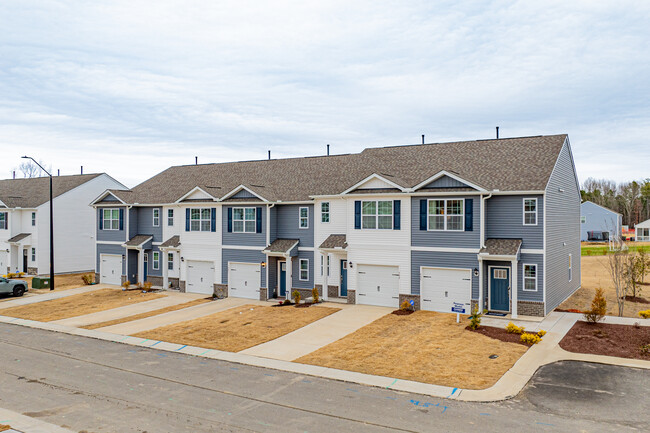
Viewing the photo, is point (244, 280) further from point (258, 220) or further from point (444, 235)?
point (444, 235)

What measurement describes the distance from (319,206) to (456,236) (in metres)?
8.26

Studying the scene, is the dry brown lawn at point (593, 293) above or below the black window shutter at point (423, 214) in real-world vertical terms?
A: below

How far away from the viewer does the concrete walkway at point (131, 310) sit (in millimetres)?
23078

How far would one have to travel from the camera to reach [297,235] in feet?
91.9

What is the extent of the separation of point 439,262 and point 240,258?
1244 centimetres

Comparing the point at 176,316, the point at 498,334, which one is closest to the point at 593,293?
the point at 498,334

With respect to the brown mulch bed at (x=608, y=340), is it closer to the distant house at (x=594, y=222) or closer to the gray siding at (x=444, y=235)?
the gray siding at (x=444, y=235)

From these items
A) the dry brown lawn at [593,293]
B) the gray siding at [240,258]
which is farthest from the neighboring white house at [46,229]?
the dry brown lawn at [593,293]

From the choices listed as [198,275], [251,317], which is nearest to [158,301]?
[198,275]

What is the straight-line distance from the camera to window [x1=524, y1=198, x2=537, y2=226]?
70.4ft

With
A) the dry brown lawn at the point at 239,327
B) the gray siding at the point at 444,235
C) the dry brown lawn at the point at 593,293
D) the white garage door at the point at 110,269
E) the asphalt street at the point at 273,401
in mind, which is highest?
the gray siding at the point at 444,235

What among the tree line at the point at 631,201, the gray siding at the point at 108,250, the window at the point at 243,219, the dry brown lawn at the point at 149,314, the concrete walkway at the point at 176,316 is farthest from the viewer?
the tree line at the point at 631,201

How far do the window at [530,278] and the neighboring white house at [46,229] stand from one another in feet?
123

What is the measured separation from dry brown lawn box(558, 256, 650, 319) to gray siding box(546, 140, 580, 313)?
497 mm
